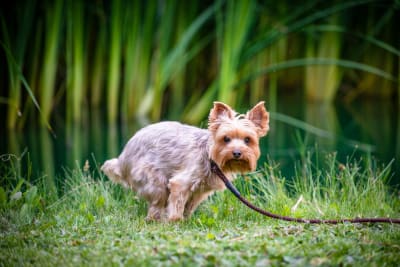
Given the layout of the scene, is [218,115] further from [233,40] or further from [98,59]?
[98,59]

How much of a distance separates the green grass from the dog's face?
59 cm

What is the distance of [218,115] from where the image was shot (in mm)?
5742

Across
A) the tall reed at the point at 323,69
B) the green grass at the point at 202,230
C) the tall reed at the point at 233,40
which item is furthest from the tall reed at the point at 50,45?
the tall reed at the point at 323,69

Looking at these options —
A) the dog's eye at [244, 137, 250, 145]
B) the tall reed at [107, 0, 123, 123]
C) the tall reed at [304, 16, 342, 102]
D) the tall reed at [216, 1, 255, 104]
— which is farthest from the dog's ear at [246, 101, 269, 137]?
the tall reed at [304, 16, 342, 102]

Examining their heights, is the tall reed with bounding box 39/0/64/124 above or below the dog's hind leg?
above

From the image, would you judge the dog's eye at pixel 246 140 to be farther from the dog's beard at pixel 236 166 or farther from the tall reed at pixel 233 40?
the tall reed at pixel 233 40

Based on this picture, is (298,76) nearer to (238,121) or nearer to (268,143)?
(268,143)

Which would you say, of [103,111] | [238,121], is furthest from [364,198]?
[103,111]

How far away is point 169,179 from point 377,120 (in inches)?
376

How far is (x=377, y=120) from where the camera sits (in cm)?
1448

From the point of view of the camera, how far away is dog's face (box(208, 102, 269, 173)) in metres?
5.54

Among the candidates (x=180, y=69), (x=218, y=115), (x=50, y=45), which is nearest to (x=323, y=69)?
(x=180, y=69)

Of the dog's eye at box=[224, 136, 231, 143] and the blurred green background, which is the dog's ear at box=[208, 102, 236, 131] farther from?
the blurred green background

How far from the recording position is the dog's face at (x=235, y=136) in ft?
18.2
